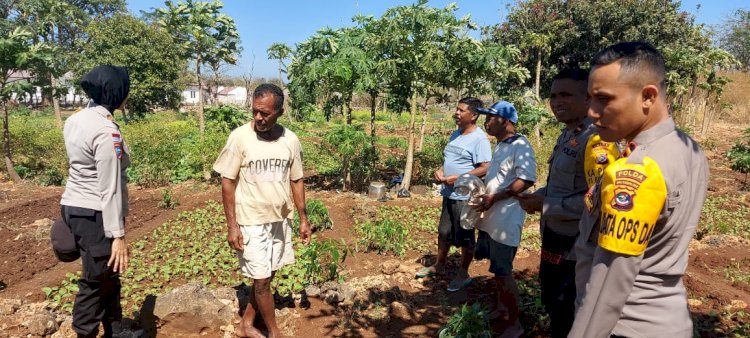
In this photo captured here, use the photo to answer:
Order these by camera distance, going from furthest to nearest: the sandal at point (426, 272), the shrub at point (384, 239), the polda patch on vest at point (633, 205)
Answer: the shrub at point (384, 239) < the sandal at point (426, 272) < the polda patch on vest at point (633, 205)

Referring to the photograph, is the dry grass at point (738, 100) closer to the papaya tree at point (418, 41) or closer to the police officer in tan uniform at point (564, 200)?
the papaya tree at point (418, 41)

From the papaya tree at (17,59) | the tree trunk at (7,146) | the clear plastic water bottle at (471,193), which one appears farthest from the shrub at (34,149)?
the clear plastic water bottle at (471,193)

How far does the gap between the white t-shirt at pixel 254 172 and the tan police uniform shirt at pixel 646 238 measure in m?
2.22

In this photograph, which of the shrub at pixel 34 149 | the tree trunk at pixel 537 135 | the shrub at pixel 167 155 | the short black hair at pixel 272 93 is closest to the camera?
the short black hair at pixel 272 93

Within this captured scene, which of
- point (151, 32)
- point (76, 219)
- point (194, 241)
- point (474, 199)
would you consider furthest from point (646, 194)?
point (151, 32)

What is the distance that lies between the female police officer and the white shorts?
0.75 metres

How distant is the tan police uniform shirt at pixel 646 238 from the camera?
4.04 ft

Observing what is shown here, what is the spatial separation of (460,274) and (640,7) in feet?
54.8

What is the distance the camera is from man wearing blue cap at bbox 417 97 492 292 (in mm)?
4102

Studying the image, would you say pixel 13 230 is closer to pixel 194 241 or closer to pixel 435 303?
pixel 194 241

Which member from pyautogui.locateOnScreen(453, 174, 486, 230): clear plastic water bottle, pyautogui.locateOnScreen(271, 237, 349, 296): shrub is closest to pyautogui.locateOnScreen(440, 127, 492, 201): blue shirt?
pyautogui.locateOnScreen(453, 174, 486, 230): clear plastic water bottle

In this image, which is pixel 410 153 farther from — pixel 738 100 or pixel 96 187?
pixel 738 100

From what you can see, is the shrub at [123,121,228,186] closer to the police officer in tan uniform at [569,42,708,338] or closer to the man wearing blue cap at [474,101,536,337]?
the man wearing blue cap at [474,101,536,337]

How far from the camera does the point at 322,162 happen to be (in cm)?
1188
